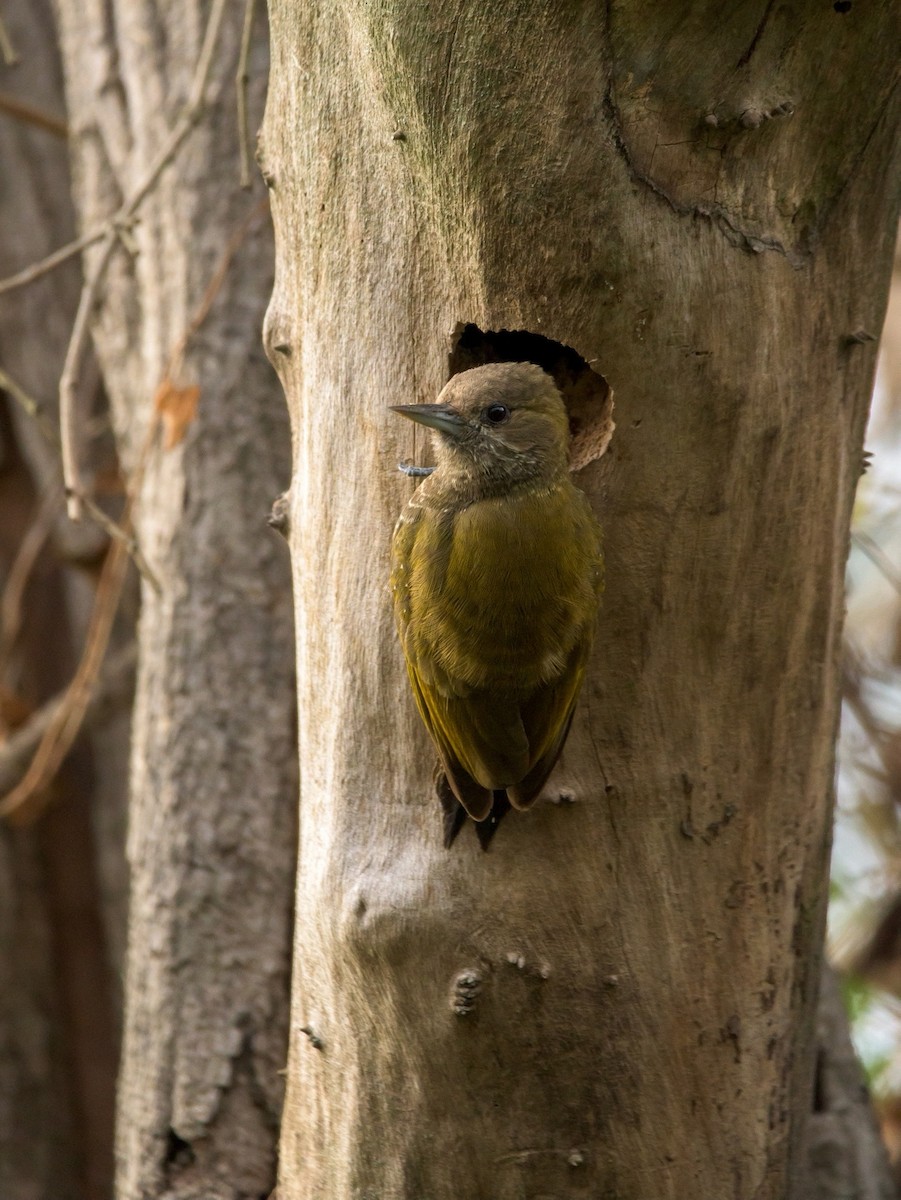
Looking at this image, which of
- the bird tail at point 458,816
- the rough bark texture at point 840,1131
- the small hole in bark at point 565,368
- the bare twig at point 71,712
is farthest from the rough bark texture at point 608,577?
the bare twig at point 71,712

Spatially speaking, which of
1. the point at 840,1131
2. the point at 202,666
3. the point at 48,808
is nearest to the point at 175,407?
the point at 202,666

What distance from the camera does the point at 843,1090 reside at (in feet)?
12.1

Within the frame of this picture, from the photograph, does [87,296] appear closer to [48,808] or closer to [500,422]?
[500,422]

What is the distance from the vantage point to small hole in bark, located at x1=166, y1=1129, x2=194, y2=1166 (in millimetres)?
3447

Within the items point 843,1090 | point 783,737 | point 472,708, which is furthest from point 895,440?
point 472,708

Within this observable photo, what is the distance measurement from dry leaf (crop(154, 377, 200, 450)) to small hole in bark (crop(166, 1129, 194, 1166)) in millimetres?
1850

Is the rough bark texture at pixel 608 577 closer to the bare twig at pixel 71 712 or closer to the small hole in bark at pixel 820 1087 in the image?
the small hole in bark at pixel 820 1087

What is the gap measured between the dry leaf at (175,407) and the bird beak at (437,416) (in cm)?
135

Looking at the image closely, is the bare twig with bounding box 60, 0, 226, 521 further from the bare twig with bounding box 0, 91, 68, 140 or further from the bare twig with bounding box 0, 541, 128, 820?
the bare twig with bounding box 0, 91, 68, 140

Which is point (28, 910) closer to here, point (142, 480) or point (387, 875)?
point (142, 480)

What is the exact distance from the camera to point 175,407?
3.74 m

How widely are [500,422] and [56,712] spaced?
2293mm

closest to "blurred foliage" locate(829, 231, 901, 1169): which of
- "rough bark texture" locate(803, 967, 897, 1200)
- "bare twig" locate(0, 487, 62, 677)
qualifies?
"rough bark texture" locate(803, 967, 897, 1200)

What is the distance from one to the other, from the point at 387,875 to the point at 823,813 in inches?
37.9
